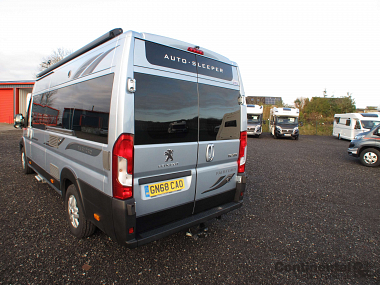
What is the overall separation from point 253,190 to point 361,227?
223cm

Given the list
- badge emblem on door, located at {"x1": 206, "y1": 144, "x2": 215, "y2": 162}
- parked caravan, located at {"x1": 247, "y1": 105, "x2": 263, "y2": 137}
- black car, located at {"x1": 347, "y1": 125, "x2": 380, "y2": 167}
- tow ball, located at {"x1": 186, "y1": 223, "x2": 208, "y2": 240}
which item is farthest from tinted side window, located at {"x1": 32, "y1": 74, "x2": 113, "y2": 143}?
parked caravan, located at {"x1": 247, "y1": 105, "x2": 263, "y2": 137}

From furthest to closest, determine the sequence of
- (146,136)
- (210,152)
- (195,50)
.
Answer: (210,152), (195,50), (146,136)

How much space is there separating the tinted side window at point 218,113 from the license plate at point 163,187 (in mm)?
606

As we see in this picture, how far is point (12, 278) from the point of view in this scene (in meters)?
2.43

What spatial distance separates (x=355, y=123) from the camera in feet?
61.7

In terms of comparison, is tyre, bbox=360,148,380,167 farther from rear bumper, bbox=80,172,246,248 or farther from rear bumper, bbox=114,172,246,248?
rear bumper, bbox=80,172,246,248

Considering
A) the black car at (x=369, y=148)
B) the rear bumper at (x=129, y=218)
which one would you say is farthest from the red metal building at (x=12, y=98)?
the black car at (x=369, y=148)

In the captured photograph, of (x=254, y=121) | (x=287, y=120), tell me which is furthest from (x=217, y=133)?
(x=287, y=120)

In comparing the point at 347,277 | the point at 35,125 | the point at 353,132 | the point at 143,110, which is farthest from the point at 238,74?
the point at 353,132

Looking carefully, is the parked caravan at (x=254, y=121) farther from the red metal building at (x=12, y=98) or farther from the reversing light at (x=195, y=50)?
the red metal building at (x=12, y=98)

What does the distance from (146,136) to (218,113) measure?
1.17 metres

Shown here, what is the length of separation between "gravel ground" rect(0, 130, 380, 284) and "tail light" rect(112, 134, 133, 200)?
3.18ft

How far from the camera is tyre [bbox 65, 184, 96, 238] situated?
10.1ft

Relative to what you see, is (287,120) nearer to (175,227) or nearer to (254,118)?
(254,118)
